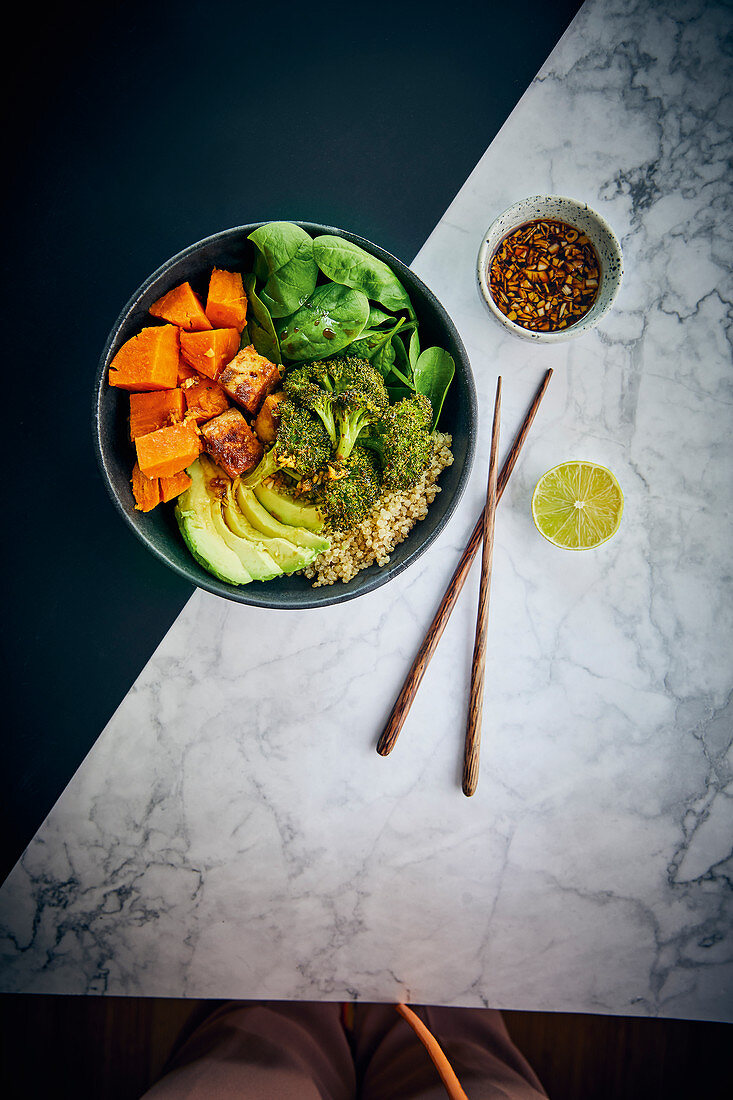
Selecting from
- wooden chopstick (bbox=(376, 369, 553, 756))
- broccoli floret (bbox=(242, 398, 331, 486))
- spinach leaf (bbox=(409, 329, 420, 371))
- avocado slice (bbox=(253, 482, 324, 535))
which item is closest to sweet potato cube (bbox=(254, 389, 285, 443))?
broccoli floret (bbox=(242, 398, 331, 486))

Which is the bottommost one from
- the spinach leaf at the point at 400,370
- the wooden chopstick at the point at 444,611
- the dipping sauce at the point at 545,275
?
the wooden chopstick at the point at 444,611

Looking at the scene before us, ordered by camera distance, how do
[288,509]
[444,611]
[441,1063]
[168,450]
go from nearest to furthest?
[168,450] < [288,509] < [441,1063] < [444,611]

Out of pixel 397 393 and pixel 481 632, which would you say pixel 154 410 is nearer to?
pixel 397 393

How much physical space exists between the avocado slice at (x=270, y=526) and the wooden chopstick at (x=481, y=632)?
0.54 m

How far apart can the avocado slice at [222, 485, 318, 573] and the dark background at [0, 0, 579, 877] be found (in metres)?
0.47

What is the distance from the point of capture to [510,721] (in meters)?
1.91

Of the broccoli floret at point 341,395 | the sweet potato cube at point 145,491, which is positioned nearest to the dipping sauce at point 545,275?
Result: the broccoli floret at point 341,395

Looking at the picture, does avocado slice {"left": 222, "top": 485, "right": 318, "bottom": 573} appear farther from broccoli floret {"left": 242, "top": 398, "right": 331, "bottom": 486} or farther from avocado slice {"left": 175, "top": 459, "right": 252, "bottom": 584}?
broccoli floret {"left": 242, "top": 398, "right": 331, "bottom": 486}

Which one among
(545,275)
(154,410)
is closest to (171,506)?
(154,410)

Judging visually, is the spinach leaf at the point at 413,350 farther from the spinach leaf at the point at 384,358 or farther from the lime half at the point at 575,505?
the lime half at the point at 575,505

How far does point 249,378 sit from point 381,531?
0.49m

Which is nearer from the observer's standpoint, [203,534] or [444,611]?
[203,534]

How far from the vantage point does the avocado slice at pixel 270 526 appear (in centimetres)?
150

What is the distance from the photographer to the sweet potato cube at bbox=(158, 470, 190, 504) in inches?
59.3
